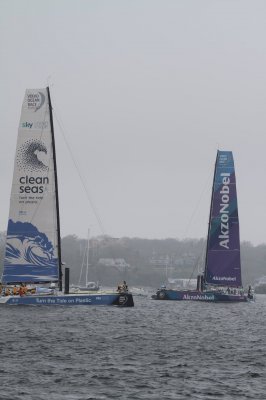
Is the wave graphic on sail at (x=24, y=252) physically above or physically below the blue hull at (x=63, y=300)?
above

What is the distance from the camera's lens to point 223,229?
256ft

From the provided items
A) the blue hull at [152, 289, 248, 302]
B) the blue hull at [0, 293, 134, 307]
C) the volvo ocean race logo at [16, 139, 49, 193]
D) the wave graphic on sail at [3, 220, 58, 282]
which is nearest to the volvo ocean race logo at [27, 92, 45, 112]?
the volvo ocean race logo at [16, 139, 49, 193]

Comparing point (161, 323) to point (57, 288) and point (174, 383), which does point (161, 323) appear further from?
point (174, 383)

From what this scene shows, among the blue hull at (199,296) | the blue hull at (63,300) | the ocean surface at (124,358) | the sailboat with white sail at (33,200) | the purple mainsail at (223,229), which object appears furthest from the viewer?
the purple mainsail at (223,229)

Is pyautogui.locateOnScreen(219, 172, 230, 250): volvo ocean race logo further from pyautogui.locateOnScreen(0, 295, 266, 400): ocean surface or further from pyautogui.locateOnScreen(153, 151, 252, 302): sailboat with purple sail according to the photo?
pyautogui.locateOnScreen(0, 295, 266, 400): ocean surface

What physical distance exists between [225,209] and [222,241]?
→ 3.00 metres

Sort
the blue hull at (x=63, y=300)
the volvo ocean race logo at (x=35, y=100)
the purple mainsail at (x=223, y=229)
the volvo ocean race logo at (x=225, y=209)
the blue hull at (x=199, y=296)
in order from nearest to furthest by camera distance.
Result: the blue hull at (x=63, y=300) → the volvo ocean race logo at (x=35, y=100) → the blue hull at (x=199, y=296) → the volvo ocean race logo at (x=225, y=209) → the purple mainsail at (x=223, y=229)

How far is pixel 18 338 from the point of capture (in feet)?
122

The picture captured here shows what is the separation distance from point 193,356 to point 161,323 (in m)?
18.8

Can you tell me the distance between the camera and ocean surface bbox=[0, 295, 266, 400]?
81.7ft

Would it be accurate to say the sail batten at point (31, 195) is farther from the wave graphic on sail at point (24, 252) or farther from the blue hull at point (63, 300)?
the blue hull at point (63, 300)

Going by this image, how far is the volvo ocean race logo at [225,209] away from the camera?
7744 cm

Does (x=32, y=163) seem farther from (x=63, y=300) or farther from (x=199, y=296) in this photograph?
(x=199, y=296)

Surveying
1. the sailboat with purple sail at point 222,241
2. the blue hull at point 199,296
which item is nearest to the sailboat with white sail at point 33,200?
the blue hull at point 199,296
